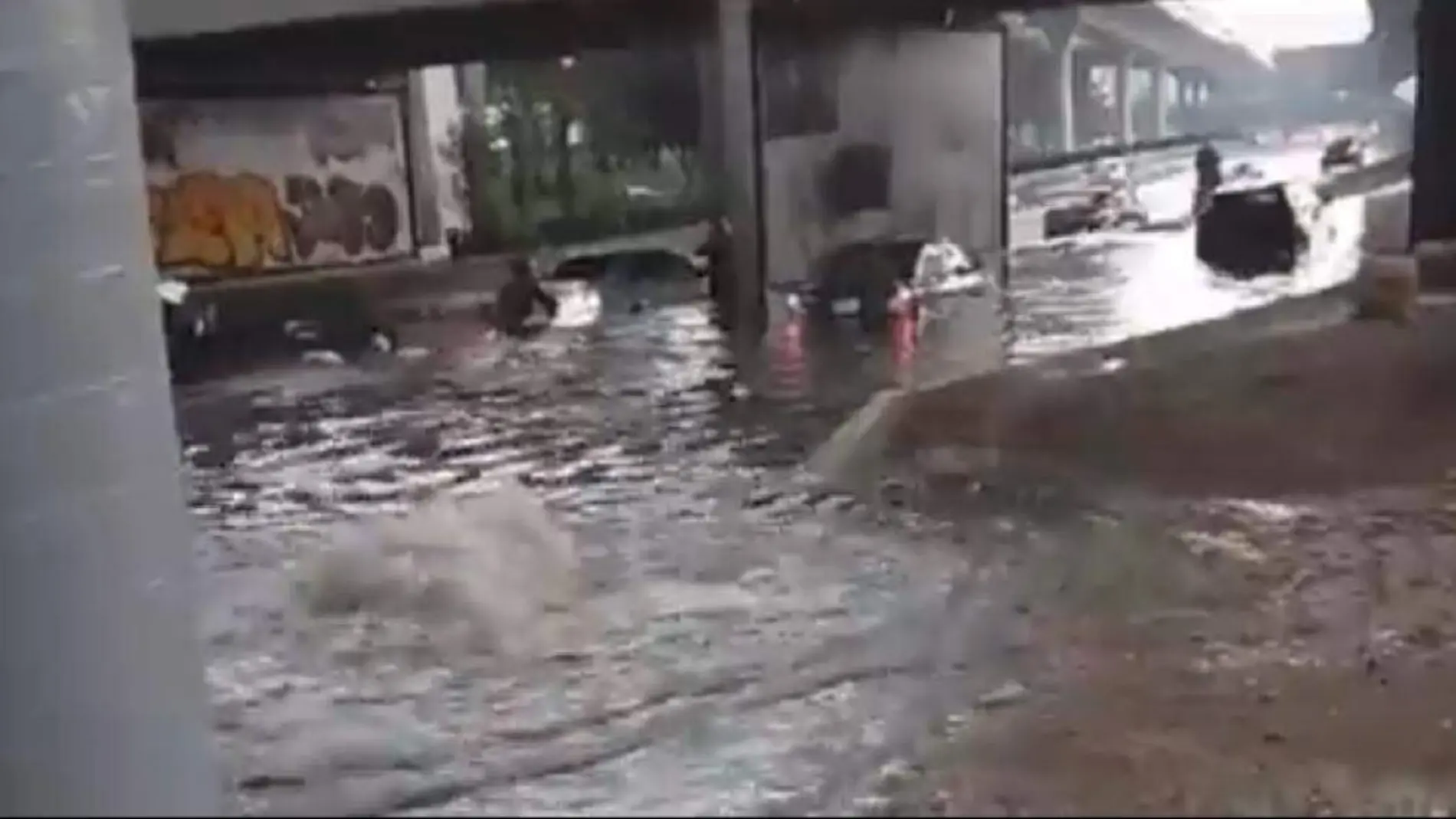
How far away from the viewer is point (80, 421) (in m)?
1.43

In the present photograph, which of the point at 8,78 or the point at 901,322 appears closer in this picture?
the point at 8,78

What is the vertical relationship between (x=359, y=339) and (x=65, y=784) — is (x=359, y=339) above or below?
below

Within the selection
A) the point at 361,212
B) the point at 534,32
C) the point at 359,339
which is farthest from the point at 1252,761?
the point at 361,212

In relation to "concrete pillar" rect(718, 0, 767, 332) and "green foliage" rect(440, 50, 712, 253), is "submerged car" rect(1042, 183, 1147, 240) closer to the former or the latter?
"concrete pillar" rect(718, 0, 767, 332)

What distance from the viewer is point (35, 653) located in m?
1.26

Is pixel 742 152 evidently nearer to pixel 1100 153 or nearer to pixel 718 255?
pixel 718 255

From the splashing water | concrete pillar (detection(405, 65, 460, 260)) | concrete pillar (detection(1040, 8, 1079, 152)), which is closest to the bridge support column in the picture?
concrete pillar (detection(1040, 8, 1079, 152))

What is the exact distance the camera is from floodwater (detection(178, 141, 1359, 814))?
51.2 inches

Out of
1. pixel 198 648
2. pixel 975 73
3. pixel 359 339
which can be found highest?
pixel 975 73

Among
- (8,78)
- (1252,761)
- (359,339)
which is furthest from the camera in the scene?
(359,339)

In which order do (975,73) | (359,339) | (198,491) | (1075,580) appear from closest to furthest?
1. (1075,580)
2. (198,491)
3. (359,339)
4. (975,73)

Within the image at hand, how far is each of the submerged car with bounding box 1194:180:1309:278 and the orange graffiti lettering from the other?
3456 millimetres

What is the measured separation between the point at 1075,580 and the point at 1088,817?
3.78 ft

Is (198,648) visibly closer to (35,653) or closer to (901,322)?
(35,653)
